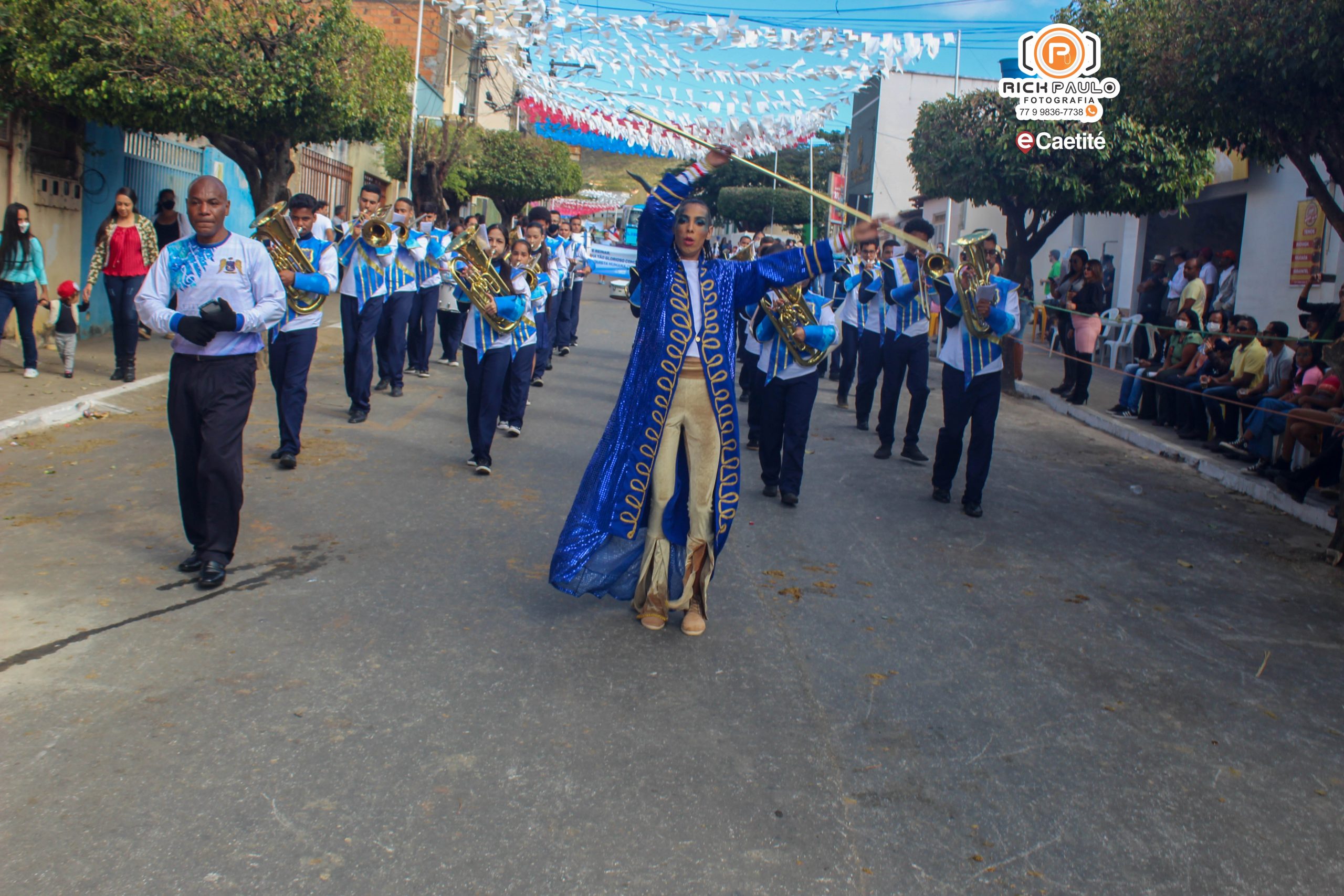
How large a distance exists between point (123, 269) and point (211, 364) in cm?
655

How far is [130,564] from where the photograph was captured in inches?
216

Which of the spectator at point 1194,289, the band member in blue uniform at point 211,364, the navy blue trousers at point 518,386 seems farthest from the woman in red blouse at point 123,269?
the spectator at point 1194,289

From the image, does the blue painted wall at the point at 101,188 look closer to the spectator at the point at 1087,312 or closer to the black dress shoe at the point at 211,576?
the black dress shoe at the point at 211,576

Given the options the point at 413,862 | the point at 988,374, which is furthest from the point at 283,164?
the point at 413,862

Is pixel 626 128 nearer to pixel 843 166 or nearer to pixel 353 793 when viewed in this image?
pixel 353 793

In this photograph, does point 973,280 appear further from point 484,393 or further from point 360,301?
point 360,301

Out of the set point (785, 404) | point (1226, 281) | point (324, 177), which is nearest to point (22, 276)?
point (785, 404)

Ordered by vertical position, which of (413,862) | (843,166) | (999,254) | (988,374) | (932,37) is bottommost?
(413,862)

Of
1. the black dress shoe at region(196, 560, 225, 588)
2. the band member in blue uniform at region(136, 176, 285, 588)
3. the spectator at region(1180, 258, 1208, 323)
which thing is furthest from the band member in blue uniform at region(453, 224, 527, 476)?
the spectator at region(1180, 258, 1208, 323)

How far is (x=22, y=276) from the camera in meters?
10.2

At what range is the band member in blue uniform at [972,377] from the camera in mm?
7660

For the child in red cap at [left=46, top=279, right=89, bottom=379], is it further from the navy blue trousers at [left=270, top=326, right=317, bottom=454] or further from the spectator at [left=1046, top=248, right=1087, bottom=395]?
the spectator at [left=1046, top=248, right=1087, bottom=395]

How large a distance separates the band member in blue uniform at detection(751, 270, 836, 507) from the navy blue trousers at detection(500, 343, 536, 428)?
192 centimetres

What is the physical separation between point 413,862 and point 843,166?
1592 inches
